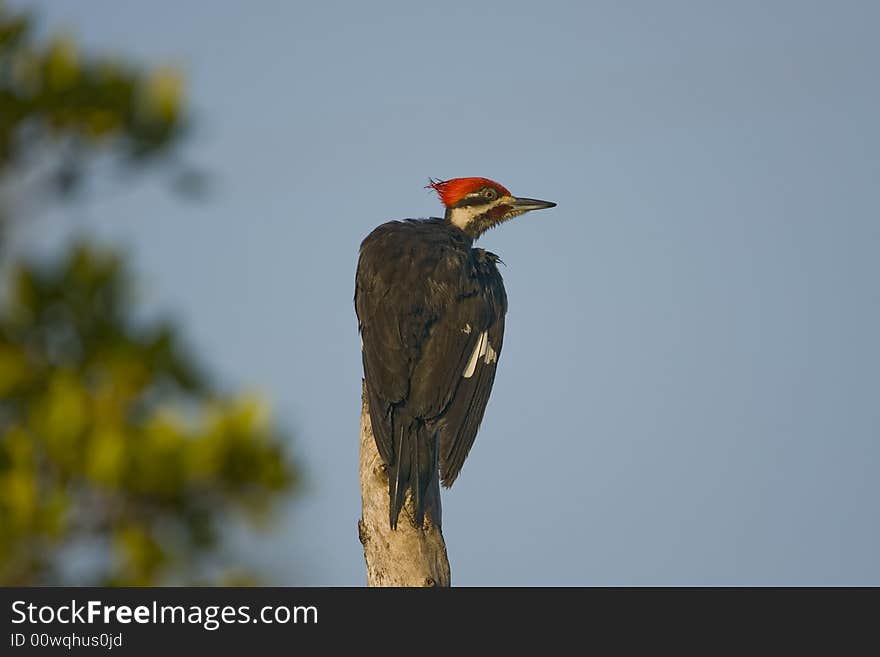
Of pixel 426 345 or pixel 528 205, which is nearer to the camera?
pixel 426 345

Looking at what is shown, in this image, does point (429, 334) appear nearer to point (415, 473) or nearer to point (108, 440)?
point (415, 473)

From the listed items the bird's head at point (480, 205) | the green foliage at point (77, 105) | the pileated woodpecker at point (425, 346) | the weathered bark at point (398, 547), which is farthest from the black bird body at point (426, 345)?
the green foliage at point (77, 105)

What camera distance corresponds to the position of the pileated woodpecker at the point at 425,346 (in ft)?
19.2

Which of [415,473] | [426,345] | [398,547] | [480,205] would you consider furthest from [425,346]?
[480,205]

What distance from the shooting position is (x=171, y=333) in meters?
2.53

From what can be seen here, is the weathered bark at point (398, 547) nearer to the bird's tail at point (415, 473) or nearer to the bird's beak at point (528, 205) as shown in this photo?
the bird's tail at point (415, 473)

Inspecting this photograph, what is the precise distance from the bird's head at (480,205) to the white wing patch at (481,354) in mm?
2300

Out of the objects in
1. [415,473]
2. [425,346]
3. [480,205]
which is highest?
[480,205]

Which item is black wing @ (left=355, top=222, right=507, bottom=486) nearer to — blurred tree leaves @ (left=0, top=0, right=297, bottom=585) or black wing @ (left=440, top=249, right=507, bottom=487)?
black wing @ (left=440, top=249, right=507, bottom=487)

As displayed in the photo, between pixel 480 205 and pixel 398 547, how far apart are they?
4.31 metres

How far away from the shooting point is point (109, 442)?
2.36 meters
